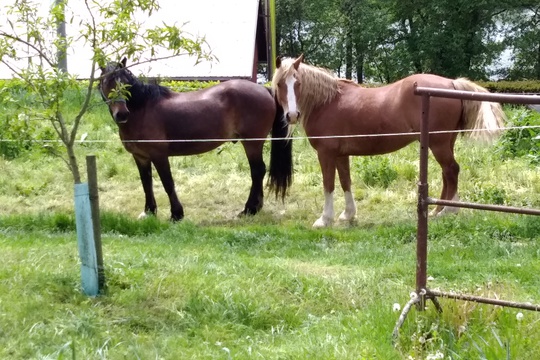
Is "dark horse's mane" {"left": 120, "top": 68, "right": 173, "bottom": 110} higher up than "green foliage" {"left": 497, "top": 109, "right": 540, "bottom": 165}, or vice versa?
"dark horse's mane" {"left": 120, "top": 68, "right": 173, "bottom": 110}

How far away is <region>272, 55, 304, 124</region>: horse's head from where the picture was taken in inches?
328

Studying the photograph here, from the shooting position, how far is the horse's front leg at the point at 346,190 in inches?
341

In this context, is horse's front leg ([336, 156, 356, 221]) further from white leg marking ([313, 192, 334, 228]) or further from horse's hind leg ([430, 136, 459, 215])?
horse's hind leg ([430, 136, 459, 215])

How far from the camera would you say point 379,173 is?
1003cm

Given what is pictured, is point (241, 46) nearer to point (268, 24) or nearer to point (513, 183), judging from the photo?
point (268, 24)

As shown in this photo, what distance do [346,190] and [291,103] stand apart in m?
1.33

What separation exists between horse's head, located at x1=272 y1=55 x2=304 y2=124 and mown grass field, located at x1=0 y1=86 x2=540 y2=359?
1339 mm

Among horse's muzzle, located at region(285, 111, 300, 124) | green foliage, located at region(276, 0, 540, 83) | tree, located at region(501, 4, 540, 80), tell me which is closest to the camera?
horse's muzzle, located at region(285, 111, 300, 124)

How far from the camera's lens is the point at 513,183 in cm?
920

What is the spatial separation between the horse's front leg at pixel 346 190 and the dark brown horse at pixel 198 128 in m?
0.81

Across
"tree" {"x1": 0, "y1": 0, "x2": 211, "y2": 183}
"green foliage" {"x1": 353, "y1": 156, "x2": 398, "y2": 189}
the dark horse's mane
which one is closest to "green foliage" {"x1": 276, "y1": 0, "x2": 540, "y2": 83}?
"green foliage" {"x1": 353, "y1": 156, "x2": 398, "y2": 189}

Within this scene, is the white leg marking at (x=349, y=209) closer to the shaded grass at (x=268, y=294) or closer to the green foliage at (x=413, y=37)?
the shaded grass at (x=268, y=294)

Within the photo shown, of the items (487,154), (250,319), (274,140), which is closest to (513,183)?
(487,154)

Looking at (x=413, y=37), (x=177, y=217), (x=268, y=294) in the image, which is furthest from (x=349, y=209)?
(x=413, y=37)
